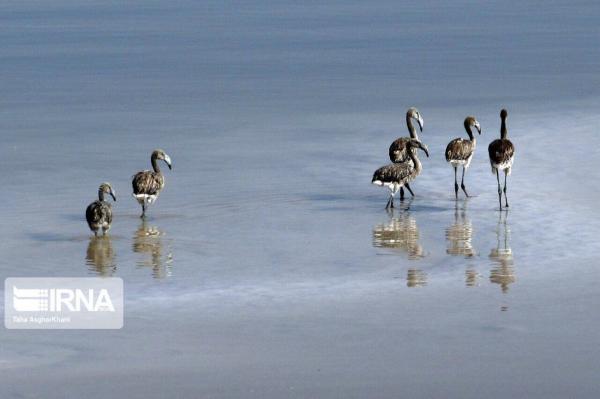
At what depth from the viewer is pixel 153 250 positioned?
1725cm

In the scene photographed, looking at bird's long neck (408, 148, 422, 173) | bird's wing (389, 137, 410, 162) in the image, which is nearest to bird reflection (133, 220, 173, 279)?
bird's long neck (408, 148, 422, 173)

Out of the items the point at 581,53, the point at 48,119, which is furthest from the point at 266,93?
the point at 581,53

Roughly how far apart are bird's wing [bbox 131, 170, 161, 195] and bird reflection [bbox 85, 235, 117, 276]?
56.8 inches

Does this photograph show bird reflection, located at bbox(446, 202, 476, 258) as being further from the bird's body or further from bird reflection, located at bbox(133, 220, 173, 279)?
bird reflection, located at bbox(133, 220, 173, 279)

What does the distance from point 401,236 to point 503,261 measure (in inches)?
80.4

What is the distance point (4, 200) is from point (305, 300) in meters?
7.44

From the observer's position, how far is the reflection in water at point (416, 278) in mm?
15242

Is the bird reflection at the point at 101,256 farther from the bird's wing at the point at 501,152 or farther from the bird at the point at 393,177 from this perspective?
the bird's wing at the point at 501,152

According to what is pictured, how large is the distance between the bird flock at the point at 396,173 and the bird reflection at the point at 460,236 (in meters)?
0.68

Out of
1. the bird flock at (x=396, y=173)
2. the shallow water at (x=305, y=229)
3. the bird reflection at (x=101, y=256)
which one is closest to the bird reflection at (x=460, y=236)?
the shallow water at (x=305, y=229)

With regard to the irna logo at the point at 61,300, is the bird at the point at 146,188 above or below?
above

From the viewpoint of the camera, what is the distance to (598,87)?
3406cm

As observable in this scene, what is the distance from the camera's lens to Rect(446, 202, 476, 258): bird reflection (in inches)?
672

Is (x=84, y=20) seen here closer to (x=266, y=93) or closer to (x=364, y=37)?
(x=364, y=37)
